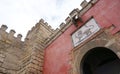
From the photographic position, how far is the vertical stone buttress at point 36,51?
17.7 feet

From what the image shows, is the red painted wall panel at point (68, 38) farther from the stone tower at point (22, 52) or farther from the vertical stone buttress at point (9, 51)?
the vertical stone buttress at point (9, 51)

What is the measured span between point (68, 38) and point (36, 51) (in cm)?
163

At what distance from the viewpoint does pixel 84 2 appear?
529cm

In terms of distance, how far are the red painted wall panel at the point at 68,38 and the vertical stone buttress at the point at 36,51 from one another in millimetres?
273

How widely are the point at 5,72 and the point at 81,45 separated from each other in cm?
303

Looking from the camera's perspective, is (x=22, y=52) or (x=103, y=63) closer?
(x=103, y=63)

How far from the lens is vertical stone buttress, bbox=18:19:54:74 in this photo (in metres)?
5.39

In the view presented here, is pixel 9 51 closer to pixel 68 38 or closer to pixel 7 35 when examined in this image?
pixel 7 35

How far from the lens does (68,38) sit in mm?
5277

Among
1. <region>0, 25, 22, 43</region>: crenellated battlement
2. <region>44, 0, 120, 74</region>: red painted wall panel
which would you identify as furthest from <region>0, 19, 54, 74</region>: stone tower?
<region>44, 0, 120, 74</region>: red painted wall panel

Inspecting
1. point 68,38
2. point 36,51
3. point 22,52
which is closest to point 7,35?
point 22,52

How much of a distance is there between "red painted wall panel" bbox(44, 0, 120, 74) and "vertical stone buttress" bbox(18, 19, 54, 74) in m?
0.27

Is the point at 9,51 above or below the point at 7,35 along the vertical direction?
below

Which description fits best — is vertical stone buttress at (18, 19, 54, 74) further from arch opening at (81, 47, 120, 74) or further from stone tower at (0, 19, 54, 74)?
arch opening at (81, 47, 120, 74)
